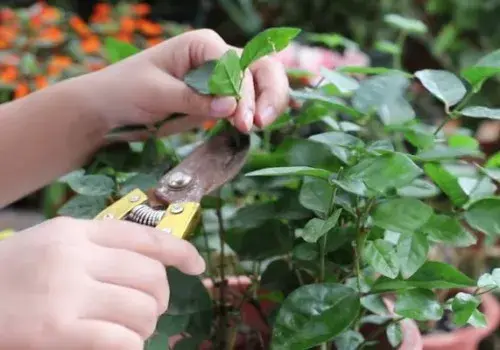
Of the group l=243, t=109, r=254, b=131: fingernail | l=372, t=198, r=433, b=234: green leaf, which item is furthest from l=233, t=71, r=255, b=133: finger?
l=372, t=198, r=433, b=234: green leaf

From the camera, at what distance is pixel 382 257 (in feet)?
1.60

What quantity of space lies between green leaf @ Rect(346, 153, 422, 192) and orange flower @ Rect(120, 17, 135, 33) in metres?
1.05

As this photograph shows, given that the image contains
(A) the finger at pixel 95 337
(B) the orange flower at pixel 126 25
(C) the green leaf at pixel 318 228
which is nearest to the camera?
(A) the finger at pixel 95 337

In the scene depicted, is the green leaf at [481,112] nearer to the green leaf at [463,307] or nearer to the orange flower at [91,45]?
the green leaf at [463,307]

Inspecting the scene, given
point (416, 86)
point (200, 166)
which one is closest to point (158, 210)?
point (200, 166)

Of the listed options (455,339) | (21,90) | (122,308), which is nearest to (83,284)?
(122,308)

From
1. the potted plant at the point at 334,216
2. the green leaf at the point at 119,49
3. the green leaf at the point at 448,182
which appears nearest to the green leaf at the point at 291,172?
the potted plant at the point at 334,216

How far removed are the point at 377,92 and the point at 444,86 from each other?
5 centimetres

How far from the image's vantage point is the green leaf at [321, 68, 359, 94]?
0.57 m

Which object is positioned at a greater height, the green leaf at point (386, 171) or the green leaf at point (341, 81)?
the green leaf at point (386, 171)

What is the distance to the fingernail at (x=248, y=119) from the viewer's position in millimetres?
522

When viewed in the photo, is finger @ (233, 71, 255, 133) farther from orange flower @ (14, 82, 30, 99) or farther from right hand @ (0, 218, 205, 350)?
orange flower @ (14, 82, 30, 99)

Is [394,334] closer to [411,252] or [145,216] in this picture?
[411,252]

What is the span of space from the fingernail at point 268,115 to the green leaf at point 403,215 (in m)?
0.10
